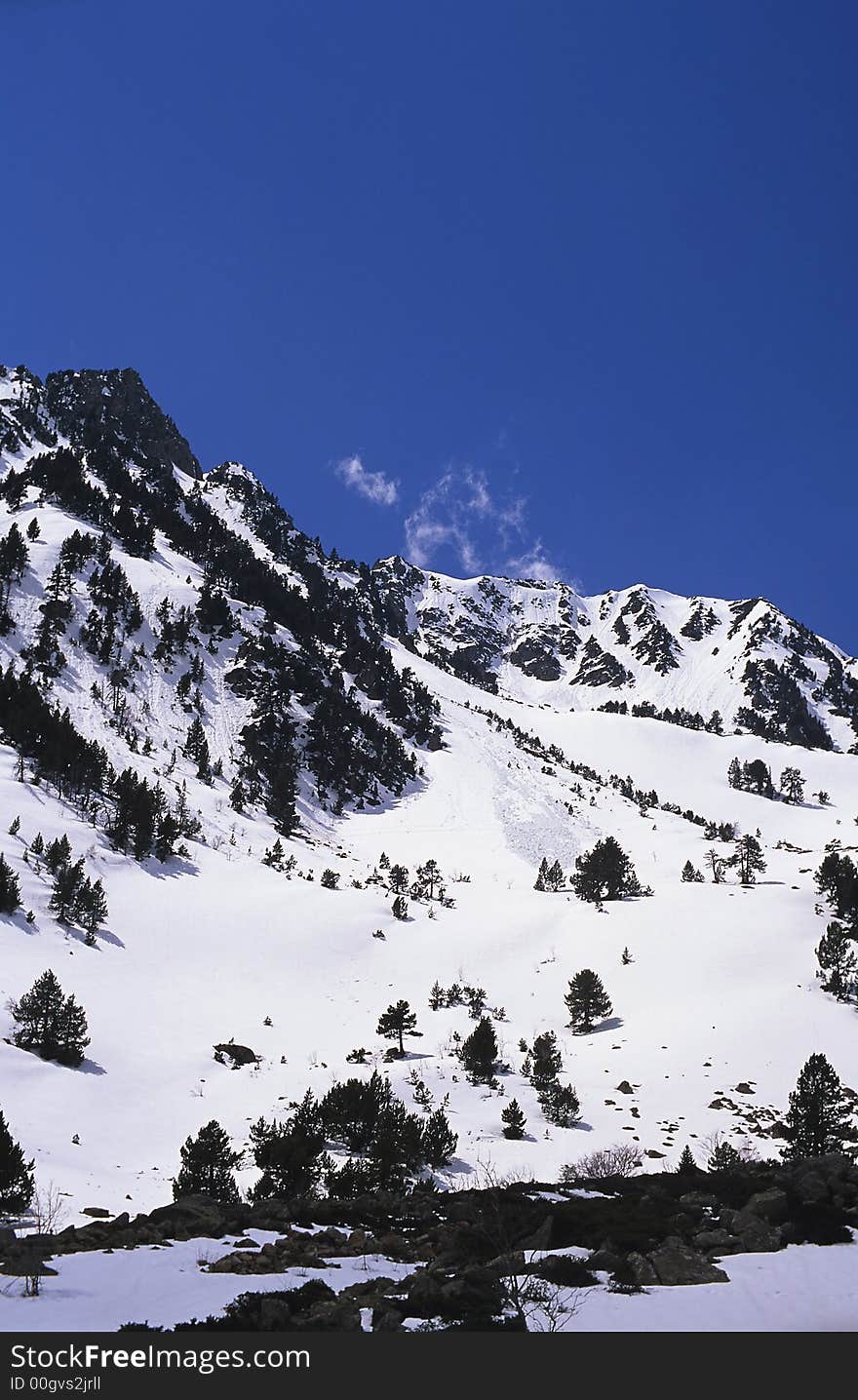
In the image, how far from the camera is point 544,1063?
36.9 metres

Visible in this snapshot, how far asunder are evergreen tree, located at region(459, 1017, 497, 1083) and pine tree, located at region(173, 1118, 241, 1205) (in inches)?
725

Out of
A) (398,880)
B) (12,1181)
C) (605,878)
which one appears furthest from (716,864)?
(12,1181)

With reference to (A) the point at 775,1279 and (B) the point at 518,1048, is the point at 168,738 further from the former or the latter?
(A) the point at 775,1279

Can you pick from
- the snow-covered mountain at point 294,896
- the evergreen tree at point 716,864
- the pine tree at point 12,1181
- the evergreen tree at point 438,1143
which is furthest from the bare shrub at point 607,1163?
the evergreen tree at point 716,864

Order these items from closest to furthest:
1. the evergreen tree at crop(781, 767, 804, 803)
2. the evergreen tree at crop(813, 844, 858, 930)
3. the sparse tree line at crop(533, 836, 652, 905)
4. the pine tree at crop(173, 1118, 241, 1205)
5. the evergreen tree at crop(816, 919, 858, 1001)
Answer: the pine tree at crop(173, 1118, 241, 1205) → the evergreen tree at crop(816, 919, 858, 1001) → the evergreen tree at crop(813, 844, 858, 930) → the sparse tree line at crop(533, 836, 652, 905) → the evergreen tree at crop(781, 767, 804, 803)

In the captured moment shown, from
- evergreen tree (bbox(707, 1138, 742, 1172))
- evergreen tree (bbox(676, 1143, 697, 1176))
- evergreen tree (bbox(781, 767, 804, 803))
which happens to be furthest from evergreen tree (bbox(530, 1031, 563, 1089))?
evergreen tree (bbox(781, 767, 804, 803))

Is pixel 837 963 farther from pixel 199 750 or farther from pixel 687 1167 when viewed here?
pixel 199 750

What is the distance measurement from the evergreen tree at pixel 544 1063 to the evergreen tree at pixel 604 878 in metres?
31.5

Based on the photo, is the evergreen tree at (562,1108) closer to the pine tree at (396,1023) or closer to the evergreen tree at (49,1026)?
the pine tree at (396,1023)

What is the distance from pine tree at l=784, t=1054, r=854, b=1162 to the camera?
26891mm

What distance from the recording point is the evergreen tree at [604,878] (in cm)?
7256

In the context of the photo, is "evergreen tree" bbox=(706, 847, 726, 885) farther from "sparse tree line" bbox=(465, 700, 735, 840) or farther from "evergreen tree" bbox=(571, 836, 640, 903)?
"sparse tree line" bbox=(465, 700, 735, 840)

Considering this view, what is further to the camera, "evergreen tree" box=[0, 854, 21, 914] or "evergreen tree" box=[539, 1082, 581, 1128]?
"evergreen tree" box=[0, 854, 21, 914]

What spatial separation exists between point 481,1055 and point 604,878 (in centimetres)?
3856
